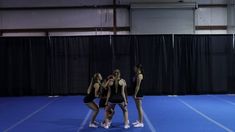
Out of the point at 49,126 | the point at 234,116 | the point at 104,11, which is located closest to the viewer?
the point at 49,126

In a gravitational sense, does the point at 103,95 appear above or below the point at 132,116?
above

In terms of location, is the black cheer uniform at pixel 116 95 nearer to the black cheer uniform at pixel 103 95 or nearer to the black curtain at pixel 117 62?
the black cheer uniform at pixel 103 95

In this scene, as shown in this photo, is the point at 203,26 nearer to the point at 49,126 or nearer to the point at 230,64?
the point at 230,64

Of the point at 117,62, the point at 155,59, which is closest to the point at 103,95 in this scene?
the point at 117,62

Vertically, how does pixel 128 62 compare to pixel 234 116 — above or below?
above

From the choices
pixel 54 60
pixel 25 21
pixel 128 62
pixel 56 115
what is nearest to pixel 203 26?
pixel 128 62

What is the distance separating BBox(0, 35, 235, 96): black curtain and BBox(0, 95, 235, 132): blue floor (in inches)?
120

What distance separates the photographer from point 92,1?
22.0 metres

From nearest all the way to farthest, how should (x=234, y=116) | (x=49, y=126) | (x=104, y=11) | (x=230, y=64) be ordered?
(x=49, y=126), (x=234, y=116), (x=230, y=64), (x=104, y=11)

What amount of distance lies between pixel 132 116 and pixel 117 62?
310 inches

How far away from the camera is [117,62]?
810 inches

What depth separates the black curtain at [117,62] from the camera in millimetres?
20453

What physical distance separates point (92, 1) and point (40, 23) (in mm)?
3131

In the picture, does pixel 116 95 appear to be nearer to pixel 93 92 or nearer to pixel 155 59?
pixel 93 92
